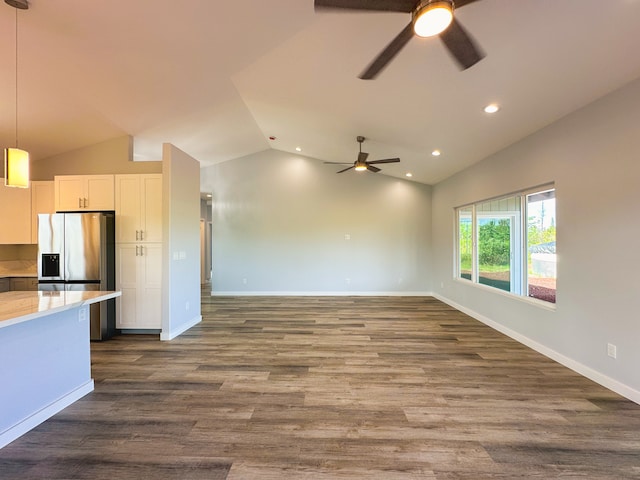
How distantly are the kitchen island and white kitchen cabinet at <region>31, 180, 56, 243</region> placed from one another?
279 centimetres

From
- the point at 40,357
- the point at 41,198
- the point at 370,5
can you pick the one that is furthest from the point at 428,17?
the point at 41,198

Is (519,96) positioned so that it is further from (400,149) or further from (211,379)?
(211,379)

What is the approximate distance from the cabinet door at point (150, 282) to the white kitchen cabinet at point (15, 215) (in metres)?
2.03

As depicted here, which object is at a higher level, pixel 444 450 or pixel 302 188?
pixel 302 188

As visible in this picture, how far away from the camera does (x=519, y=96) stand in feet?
9.73

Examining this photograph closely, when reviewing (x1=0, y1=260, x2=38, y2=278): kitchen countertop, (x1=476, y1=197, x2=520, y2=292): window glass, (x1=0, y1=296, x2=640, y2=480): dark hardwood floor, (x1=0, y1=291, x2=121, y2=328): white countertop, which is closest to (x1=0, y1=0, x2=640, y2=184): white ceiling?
(x1=476, y1=197, x2=520, y2=292): window glass

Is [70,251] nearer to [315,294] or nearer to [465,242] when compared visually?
[315,294]

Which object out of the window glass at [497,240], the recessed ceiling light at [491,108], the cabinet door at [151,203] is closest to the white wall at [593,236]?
the window glass at [497,240]

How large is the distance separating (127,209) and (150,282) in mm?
1122

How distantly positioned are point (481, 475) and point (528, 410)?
100cm

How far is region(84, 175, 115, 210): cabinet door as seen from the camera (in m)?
4.30

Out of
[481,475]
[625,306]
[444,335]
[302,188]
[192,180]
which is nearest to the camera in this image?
[481,475]

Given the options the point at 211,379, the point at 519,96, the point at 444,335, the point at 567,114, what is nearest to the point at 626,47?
the point at 519,96

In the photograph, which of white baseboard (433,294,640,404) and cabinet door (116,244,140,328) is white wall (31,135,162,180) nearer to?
cabinet door (116,244,140,328)
